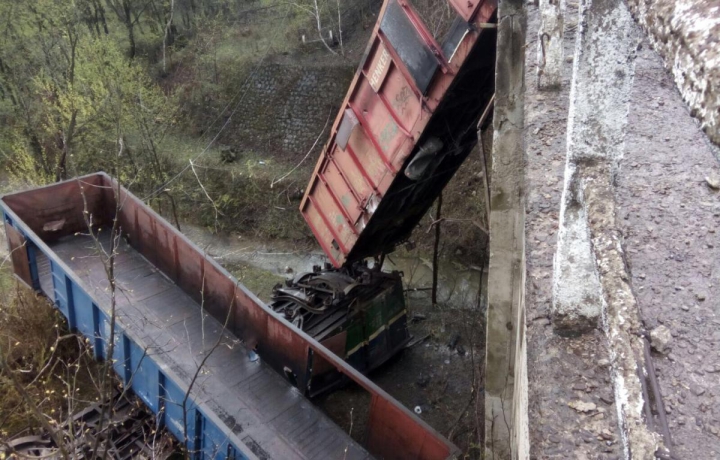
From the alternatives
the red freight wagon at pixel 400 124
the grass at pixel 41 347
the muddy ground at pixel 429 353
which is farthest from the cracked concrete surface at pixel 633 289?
the grass at pixel 41 347

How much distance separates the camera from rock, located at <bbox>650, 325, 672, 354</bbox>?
1.89m

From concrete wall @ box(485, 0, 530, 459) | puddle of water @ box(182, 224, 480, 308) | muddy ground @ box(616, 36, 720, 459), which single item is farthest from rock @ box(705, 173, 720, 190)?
puddle of water @ box(182, 224, 480, 308)

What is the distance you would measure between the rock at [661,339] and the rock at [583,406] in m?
0.33

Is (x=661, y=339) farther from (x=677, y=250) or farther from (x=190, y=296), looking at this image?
(x=190, y=296)

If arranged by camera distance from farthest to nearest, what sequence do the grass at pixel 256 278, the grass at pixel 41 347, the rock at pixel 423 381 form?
1. the grass at pixel 256 278
2. the rock at pixel 423 381
3. the grass at pixel 41 347

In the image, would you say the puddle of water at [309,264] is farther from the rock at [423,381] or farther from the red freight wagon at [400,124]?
the red freight wagon at [400,124]

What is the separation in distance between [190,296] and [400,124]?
3.78 meters

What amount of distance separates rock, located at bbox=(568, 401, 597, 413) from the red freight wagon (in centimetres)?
306

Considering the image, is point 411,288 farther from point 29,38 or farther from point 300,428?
point 29,38

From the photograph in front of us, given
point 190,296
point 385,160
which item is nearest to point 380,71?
point 385,160

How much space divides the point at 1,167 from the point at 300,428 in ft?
54.6

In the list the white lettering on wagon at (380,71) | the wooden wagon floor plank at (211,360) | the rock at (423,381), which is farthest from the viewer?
the rock at (423,381)

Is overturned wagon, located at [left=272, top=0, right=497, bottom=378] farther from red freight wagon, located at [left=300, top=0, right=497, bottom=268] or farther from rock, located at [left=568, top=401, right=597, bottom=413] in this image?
rock, located at [left=568, top=401, right=597, bottom=413]

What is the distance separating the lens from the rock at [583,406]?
181 cm
